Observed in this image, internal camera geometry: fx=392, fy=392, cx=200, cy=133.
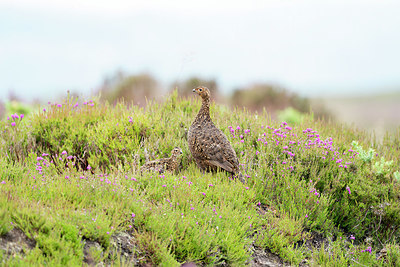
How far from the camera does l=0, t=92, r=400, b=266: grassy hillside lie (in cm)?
366

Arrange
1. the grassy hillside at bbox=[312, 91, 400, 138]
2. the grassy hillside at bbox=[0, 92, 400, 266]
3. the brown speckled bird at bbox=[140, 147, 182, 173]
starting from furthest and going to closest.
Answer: the grassy hillside at bbox=[312, 91, 400, 138], the brown speckled bird at bbox=[140, 147, 182, 173], the grassy hillside at bbox=[0, 92, 400, 266]

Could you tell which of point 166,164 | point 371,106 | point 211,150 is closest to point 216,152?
point 211,150

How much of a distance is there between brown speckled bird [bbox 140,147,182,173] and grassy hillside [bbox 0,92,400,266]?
0.15m

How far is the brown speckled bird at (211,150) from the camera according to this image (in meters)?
5.34

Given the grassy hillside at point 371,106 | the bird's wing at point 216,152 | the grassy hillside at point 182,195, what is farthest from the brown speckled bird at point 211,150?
the grassy hillside at point 371,106

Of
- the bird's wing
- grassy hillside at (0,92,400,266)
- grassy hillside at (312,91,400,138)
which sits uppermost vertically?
the bird's wing

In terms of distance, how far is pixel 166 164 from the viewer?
17.9 ft

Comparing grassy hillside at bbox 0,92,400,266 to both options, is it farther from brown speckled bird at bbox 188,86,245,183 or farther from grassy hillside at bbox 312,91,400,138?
grassy hillside at bbox 312,91,400,138

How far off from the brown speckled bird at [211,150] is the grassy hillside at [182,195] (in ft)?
0.54

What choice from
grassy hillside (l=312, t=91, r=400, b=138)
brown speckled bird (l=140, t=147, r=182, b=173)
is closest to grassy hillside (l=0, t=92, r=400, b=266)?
brown speckled bird (l=140, t=147, r=182, b=173)

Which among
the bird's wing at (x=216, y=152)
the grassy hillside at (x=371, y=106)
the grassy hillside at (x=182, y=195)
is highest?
the bird's wing at (x=216, y=152)

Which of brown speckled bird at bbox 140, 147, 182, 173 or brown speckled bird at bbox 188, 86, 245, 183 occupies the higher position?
brown speckled bird at bbox 188, 86, 245, 183

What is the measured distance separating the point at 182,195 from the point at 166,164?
96 cm

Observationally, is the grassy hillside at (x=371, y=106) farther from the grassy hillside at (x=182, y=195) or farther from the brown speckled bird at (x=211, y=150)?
the brown speckled bird at (x=211, y=150)
